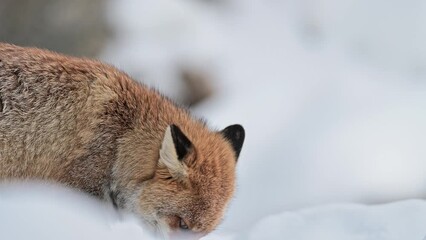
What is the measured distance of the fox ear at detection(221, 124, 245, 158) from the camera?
6250 millimetres

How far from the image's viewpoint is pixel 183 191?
18.2 feet

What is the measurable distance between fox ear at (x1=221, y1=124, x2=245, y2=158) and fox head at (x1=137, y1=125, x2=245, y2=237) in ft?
1.77

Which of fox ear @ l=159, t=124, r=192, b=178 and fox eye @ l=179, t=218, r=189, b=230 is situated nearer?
fox ear @ l=159, t=124, r=192, b=178

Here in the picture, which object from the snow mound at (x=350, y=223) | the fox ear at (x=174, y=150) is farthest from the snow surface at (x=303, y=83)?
the fox ear at (x=174, y=150)

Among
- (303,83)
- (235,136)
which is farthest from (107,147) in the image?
(303,83)

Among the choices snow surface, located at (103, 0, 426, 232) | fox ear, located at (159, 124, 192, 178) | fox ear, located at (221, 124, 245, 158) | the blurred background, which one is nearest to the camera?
fox ear, located at (159, 124, 192, 178)

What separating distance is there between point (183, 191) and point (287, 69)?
7707 millimetres

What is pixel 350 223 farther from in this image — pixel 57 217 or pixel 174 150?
pixel 57 217

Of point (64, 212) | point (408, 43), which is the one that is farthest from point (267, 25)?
point (64, 212)

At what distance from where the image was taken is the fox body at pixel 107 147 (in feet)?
18.3

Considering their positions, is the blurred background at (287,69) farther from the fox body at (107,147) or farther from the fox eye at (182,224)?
the fox eye at (182,224)

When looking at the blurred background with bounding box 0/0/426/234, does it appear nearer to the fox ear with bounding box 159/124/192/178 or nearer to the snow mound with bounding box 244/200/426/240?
the snow mound with bounding box 244/200/426/240

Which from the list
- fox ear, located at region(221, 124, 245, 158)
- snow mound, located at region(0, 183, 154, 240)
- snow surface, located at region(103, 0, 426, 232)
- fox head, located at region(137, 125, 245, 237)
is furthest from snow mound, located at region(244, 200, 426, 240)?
snow surface, located at region(103, 0, 426, 232)

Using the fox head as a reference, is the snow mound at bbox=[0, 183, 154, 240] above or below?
below
